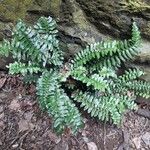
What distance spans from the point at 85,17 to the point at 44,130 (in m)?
1.59

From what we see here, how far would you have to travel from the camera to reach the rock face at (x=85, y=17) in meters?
4.13

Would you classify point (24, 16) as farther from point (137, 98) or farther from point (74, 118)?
point (137, 98)

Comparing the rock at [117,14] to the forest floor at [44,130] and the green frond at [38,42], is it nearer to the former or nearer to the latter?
the green frond at [38,42]

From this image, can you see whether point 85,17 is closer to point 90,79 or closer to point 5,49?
point 90,79

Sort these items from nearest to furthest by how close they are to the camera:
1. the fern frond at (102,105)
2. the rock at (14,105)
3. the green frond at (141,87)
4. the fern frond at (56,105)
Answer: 1. the fern frond at (56,105)
2. the fern frond at (102,105)
3. the green frond at (141,87)
4. the rock at (14,105)

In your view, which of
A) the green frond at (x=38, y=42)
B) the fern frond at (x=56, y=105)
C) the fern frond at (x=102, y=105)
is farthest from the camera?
the fern frond at (x=102, y=105)

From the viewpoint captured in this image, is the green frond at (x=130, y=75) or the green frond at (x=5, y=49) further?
the green frond at (x=130, y=75)

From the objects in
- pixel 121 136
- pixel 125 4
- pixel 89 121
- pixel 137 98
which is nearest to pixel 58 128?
pixel 89 121

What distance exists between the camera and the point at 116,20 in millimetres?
4215

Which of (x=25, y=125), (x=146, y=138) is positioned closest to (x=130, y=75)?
(x=146, y=138)

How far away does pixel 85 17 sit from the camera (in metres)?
4.32

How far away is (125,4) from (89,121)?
1637 millimetres

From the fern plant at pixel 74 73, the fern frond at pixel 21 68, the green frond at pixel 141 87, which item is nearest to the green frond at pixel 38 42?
the fern plant at pixel 74 73

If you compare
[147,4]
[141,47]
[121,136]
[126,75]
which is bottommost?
[121,136]
